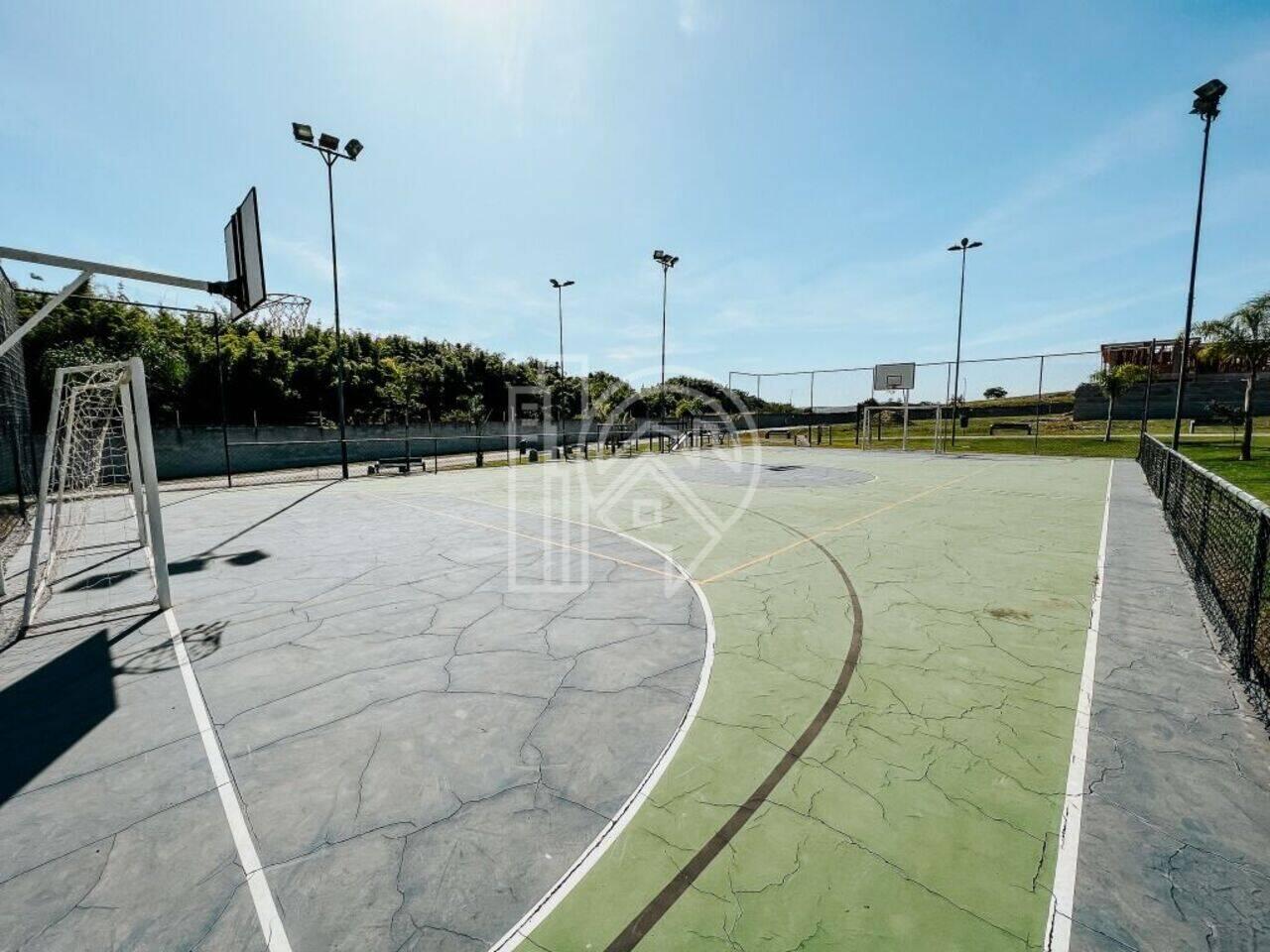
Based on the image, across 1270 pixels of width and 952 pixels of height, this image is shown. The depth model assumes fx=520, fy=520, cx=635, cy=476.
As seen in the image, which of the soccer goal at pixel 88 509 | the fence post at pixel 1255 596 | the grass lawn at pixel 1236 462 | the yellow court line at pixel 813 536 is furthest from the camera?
the grass lawn at pixel 1236 462

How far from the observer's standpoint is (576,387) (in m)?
72.1

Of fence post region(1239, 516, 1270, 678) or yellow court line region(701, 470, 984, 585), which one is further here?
yellow court line region(701, 470, 984, 585)

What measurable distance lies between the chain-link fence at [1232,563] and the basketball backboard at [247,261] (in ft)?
42.2

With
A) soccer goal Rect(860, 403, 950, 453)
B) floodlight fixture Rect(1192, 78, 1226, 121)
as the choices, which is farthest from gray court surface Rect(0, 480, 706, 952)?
soccer goal Rect(860, 403, 950, 453)

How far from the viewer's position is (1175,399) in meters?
45.9

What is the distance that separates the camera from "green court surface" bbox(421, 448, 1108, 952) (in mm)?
Result: 2348

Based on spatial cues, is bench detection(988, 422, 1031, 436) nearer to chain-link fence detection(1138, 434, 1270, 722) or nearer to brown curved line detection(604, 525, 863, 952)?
chain-link fence detection(1138, 434, 1270, 722)

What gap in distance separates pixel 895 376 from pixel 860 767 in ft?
114

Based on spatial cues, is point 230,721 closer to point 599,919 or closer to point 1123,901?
point 599,919

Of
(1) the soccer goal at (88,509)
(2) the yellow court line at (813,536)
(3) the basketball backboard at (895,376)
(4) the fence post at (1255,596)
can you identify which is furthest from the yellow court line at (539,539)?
(3) the basketball backboard at (895,376)

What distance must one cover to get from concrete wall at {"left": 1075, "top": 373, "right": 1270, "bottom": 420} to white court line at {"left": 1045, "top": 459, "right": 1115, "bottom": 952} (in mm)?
55917

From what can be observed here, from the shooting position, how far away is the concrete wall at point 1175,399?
142 feet

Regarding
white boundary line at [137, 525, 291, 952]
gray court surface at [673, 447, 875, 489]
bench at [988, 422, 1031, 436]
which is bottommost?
white boundary line at [137, 525, 291, 952]

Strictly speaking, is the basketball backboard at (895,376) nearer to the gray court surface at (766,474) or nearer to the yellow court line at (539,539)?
the gray court surface at (766,474)
